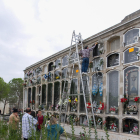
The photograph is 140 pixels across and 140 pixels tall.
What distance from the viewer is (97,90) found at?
24.2ft

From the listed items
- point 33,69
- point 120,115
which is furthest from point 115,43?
point 33,69

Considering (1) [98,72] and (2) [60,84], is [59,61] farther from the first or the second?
(1) [98,72]

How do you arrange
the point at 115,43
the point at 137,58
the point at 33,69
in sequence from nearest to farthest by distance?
the point at 137,58 < the point at 115,43 < the point at 33,69

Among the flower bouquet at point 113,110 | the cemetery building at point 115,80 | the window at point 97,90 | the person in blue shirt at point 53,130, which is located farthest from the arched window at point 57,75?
the person in blue shirt at point 53,130

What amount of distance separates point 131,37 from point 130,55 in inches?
25.0

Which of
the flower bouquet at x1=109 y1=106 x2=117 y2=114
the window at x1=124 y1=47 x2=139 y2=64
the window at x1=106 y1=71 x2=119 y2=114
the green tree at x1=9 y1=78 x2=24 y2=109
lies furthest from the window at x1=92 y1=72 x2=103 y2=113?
the green tree at x1=9 y1=78 x2=24 y2=109

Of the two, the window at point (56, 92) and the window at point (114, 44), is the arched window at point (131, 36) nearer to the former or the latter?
the window at point (114, 44)

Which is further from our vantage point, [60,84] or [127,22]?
[60,84]

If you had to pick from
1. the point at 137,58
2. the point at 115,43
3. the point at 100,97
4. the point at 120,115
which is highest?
the point at 115,43

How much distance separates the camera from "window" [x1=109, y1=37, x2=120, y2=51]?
703cm

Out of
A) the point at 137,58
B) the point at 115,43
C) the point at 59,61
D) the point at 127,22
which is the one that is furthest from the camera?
the point at 59,61

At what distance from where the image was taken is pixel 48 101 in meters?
11.0

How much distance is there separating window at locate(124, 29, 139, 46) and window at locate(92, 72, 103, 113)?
1642mm

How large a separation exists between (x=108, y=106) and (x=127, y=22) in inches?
122
